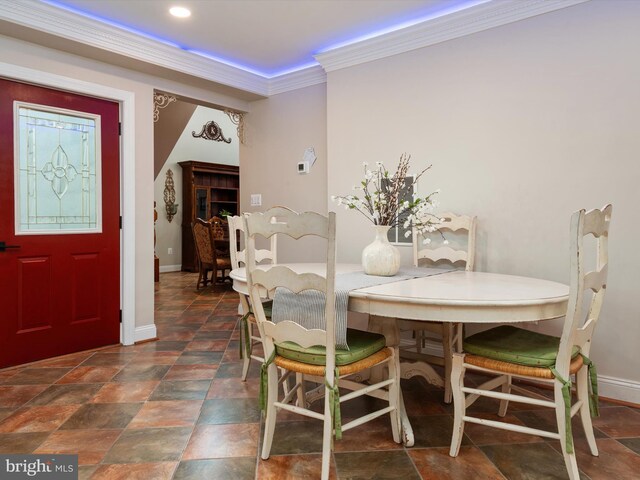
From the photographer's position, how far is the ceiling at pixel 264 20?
2914mm

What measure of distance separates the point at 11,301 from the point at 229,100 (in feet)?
8.53

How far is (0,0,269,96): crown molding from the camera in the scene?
2771 millimetres

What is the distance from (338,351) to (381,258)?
0.66m

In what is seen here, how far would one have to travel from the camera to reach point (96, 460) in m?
1.86

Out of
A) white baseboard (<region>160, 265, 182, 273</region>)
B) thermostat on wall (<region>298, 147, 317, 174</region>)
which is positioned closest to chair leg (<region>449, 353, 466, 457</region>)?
thermostat on wall (<region>298, 147, 317, 174</region>)

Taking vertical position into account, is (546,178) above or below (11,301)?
above

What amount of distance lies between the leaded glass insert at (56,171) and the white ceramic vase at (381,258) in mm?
2284

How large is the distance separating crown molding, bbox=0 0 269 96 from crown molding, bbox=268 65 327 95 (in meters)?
0.24

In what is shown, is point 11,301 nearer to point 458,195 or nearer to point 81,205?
point 81,205

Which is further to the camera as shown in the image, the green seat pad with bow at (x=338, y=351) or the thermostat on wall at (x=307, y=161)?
the thermostat on wall at (x=307, y=161)

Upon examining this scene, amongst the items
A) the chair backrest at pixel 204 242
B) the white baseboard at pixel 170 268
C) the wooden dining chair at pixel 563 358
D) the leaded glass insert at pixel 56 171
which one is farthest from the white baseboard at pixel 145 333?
the white baseboard at pixel 170 268

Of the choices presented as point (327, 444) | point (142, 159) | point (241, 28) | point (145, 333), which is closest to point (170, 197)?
point (142, 159)

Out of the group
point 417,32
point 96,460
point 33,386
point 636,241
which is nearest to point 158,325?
point 33,386

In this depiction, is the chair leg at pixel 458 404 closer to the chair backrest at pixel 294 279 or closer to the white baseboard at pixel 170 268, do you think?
the chair backrest at pixel 294 279
